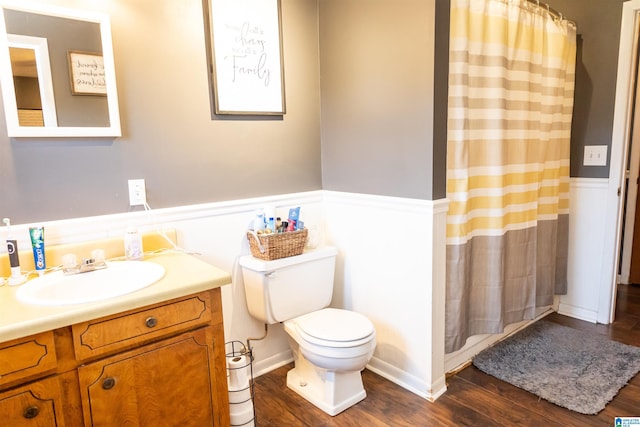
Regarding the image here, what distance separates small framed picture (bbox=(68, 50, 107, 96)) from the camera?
1.58 metres

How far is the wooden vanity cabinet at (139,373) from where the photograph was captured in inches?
46.1

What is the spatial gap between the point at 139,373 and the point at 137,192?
0.77m

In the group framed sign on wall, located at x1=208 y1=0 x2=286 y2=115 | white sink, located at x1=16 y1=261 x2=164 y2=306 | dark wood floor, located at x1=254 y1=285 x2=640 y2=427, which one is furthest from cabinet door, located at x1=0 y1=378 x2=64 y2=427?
framed sign on wall, located at x1=208 y1=0 x2=286 y2=115

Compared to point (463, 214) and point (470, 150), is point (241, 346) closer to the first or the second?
point (463, 214)

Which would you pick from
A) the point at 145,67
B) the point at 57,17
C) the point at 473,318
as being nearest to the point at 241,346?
the point at 473,318

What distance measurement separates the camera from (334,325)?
1916mm

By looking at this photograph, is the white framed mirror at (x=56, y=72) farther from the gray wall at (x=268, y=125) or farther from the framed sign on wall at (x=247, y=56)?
the framed sign on wall at (x=247, y=56)

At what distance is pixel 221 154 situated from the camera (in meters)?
1.99

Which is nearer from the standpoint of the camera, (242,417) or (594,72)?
(242,417)

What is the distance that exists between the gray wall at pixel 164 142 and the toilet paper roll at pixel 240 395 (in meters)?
0.85

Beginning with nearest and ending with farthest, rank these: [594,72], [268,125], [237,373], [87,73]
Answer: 1. [87,73]
2. [237,373]
3. [268,125]
4. [594,72]

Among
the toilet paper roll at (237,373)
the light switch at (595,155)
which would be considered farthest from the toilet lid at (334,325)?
the light switch at (595,155)

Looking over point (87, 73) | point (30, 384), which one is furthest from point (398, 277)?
point (87, 73)

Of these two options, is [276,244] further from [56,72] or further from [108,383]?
[56,72]
